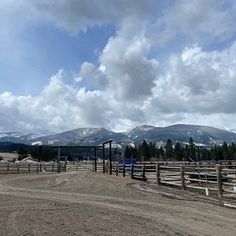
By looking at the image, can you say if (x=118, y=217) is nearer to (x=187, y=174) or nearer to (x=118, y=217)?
(x=118, y=217)

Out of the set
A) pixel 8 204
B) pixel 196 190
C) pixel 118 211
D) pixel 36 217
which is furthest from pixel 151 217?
pixel 196 190

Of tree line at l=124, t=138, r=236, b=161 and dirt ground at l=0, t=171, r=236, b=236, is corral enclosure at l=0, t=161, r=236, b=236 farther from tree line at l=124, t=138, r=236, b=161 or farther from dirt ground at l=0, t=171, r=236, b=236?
tree line at l=124, t=138, r=236, b=161

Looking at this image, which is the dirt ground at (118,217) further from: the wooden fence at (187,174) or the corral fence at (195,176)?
the wooden fence at (187,174)

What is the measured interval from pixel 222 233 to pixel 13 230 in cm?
526

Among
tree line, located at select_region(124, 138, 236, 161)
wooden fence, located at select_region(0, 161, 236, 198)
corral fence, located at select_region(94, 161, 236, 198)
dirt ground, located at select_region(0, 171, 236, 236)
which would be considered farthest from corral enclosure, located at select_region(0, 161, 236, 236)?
tree line, located at select_region(124, 138, 236, 161)

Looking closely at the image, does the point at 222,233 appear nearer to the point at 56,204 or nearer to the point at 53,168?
the point at 56,204

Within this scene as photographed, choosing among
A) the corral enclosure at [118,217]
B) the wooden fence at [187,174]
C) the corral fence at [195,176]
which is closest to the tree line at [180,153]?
the wooden fence at [187,174]

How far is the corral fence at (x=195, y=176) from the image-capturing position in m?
19.7

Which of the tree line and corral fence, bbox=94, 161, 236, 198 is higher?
the tree line

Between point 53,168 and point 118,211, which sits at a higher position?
point 53,168

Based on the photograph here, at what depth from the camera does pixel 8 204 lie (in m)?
15.6

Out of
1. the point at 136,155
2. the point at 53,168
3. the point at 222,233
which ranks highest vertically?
the point at 136,155

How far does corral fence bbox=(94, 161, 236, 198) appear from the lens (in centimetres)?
1966

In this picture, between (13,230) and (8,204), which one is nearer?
(13,230)
